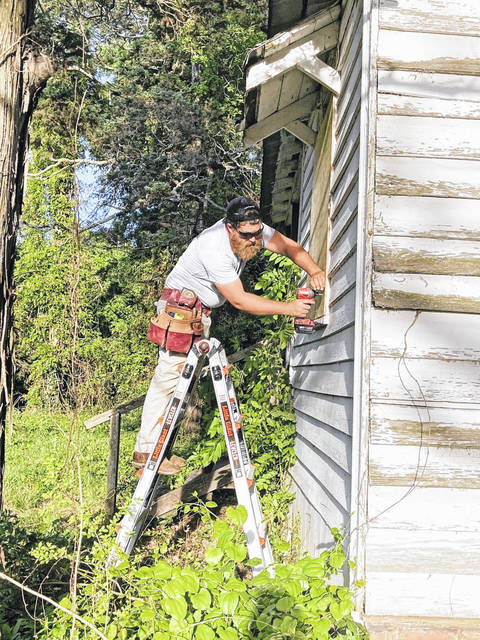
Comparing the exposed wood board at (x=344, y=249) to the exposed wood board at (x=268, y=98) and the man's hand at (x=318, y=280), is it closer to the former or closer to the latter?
the man's hand at (x=318, y=280)

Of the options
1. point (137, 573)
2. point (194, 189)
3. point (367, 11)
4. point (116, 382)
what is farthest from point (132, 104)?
point (137, 573)

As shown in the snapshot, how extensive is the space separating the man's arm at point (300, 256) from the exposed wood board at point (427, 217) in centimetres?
117

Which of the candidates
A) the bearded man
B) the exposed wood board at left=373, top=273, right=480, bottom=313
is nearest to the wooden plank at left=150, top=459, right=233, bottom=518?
the bearded man

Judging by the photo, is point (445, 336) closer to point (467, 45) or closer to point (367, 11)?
point (467, 45)

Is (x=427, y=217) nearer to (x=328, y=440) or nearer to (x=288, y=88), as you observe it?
(x=328, y=440)

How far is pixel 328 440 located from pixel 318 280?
1.05 metres

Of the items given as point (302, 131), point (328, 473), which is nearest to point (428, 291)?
point (328, 473)

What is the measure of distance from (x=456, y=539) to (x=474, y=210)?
1467 millimetres

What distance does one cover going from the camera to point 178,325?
12.3ft

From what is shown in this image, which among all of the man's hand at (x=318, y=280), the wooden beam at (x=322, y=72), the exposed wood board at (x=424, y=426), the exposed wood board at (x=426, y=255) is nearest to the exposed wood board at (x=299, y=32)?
the wooden beam at (x=322, y=72)

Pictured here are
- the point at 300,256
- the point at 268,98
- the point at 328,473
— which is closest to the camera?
the point at 328,473

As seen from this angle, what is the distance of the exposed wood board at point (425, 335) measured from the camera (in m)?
2.50

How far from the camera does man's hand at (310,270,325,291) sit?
12.2 ft

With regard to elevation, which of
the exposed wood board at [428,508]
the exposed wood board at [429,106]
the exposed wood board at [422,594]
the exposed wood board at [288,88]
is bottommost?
the exposed wood board at [422,594]
